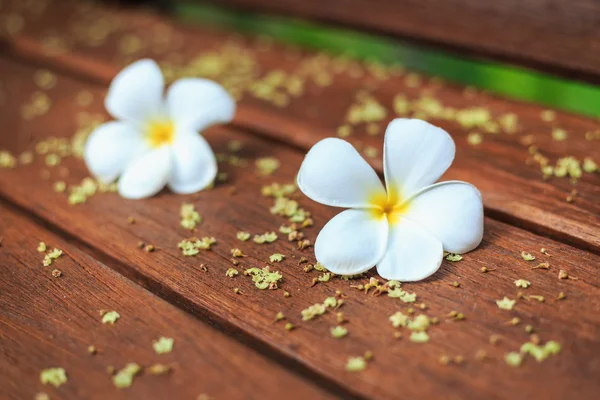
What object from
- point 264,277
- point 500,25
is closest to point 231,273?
point 264,277

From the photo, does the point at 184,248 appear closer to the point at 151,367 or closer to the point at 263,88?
the point at 151,367

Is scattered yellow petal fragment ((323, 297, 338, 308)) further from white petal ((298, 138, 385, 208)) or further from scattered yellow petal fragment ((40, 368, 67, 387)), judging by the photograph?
scattered yellow petal fragment ((40, 368, 67, 387))

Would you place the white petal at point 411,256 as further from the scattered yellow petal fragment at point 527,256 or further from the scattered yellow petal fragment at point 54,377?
the scattered yellow petal fragment at point 54,377

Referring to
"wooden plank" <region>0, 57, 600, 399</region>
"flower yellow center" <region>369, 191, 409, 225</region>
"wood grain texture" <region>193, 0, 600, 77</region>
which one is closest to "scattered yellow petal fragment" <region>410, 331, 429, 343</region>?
"wooden plank" <region>0, 57, 600, 399</region>

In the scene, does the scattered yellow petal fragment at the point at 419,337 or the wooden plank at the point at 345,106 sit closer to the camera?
the scattered yellow petal fragment at the point at 419,337

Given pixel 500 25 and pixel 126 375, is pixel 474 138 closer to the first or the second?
pixel 500 25

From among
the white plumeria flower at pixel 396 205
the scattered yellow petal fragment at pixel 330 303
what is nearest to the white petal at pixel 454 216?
the white plumeria flower at pixel 396 205
